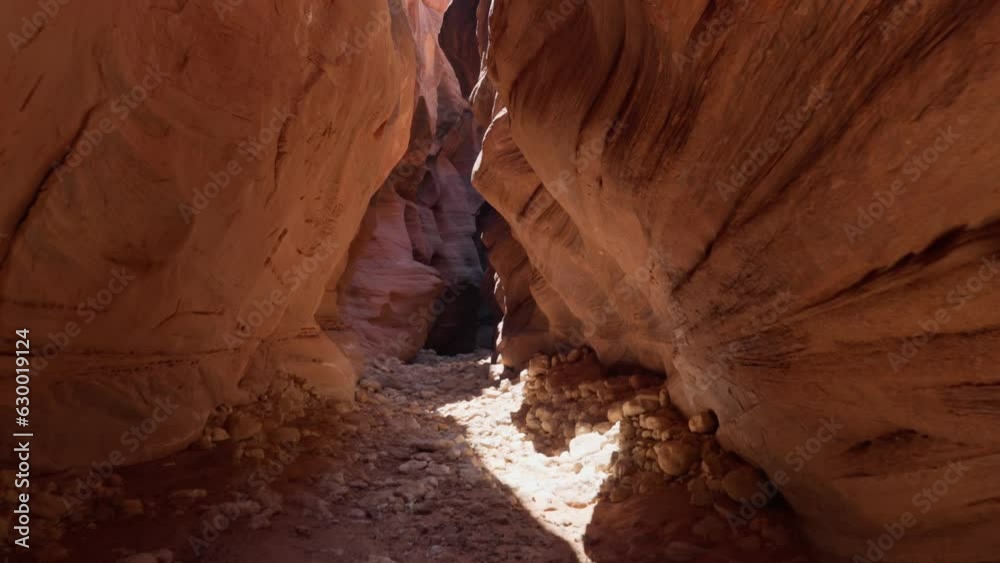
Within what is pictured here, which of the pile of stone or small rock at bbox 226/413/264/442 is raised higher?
small rock at bbox 226/413/264/442

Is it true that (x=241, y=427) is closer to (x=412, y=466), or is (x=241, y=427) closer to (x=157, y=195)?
(x=412, y=466)

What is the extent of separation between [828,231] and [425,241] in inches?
711

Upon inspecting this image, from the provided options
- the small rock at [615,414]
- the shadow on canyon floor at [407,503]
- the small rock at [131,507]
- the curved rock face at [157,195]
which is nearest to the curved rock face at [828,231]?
the shadow on canyon floor at [407,503]

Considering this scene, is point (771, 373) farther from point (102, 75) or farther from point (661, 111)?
point (102, 75)

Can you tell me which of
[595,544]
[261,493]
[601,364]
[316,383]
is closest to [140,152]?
[261,493]

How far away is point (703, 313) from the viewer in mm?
3852

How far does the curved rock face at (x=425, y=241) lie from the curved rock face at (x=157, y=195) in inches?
204

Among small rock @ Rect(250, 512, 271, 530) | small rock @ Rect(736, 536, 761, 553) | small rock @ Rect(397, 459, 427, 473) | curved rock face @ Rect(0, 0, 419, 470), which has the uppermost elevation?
curved rock face @ Rect(0, 0, 419, 470)

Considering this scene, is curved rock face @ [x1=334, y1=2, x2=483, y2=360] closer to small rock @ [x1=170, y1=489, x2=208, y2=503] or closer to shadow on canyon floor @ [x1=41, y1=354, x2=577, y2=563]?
shadow on canyon floor @ [x1=41, y1=354, x2=577, y2=563]

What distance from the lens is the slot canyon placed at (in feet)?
7.39

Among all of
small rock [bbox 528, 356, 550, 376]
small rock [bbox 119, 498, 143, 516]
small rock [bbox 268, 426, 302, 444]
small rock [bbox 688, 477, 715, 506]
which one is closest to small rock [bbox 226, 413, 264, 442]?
small rock [bbox 268, 426, 302, 444]

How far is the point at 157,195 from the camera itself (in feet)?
13.2

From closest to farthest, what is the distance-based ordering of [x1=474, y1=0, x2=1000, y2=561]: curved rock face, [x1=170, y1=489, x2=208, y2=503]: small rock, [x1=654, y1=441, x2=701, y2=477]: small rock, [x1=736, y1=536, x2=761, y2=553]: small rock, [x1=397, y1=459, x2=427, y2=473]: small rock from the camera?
[x1=474, y1=0, x2=1000, y2=561]: curved rock face → [x1=736, y1=536, x2=761, y2=553]: small rock → [x1=170, y1=489, x2=208, y2=503]: small rock → [x1=654, y1=441, x2=701, y2=477]: small rock → [x1=397, y1=459, x2=427, y2=473]: small rock

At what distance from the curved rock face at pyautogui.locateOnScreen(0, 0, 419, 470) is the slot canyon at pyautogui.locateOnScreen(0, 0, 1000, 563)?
2 centimetres
